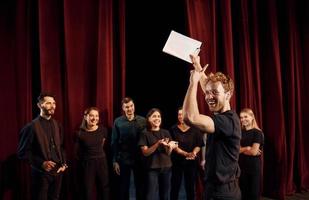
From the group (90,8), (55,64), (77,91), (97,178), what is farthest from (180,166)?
(90,8)

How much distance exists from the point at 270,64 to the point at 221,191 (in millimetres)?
3502

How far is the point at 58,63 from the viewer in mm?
4297

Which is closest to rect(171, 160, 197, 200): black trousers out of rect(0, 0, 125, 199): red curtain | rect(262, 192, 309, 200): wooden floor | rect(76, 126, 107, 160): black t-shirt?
rect(76, 126, 107, 160): black t-shirt

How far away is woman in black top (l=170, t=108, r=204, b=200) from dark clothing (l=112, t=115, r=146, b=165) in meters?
0.44

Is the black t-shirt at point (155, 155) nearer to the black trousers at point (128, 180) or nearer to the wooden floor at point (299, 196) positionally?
the black trousers at point (128, 180)

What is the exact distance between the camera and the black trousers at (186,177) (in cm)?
424

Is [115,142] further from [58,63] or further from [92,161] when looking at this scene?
[58,63]

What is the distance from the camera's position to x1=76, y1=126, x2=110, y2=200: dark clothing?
4074 mm

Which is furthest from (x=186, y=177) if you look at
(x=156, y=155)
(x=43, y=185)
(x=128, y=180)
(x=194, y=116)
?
(x=194, y=116)

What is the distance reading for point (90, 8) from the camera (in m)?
4.45

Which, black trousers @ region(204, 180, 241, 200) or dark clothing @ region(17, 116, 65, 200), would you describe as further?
dark clothing @ region(17, 116, 65, 200)

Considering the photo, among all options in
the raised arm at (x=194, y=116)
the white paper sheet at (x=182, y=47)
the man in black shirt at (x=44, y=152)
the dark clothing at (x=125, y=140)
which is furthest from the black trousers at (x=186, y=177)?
the raised arm at (x=194, y=116)

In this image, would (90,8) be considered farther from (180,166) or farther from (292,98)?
(292,98)

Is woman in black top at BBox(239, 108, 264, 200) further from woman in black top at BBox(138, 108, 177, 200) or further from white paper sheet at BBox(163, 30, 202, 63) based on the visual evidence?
white paper sheet at BBox(163, 30, 202, 63)
